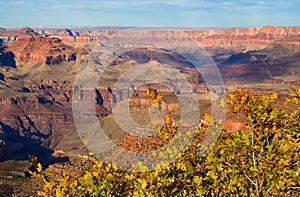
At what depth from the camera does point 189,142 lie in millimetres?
13164

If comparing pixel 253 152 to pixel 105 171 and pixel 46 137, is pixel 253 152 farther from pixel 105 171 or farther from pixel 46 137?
pixel 46 137

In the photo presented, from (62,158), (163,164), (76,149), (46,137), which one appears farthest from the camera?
(46,137)

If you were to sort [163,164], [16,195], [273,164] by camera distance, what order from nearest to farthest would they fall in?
[273,164] < [163,164] < [16,195]

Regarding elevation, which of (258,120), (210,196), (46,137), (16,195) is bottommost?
(46,137)

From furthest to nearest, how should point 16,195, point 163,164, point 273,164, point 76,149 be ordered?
point 76,149 → point 16,195 → point 163,164 → point 273,164

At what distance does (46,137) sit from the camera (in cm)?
19838

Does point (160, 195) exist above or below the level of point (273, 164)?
below

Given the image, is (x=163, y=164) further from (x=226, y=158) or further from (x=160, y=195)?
(x=226, y=158)

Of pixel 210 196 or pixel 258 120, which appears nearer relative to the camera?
pixel 258 120

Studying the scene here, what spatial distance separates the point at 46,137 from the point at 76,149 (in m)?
54.3

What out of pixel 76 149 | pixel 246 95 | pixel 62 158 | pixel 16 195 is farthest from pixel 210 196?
pixel 76 149

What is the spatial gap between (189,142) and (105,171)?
2.89 meters

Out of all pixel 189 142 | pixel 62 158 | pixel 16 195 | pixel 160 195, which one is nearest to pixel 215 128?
pixel 189 142

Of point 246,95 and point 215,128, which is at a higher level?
point 246,95
